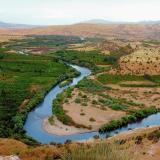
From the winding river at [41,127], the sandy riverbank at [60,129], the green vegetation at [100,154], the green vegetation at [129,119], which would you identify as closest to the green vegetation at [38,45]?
the winding river at [41,127]

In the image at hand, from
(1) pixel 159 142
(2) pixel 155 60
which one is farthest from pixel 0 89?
(1) pixel 159 142

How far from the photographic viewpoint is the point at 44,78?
74.1m

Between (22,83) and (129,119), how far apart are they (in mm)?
26261

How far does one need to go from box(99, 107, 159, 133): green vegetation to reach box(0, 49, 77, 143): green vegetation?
345 inches

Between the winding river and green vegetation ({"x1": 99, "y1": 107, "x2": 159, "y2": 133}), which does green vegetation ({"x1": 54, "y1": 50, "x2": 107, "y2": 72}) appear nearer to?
the winding river

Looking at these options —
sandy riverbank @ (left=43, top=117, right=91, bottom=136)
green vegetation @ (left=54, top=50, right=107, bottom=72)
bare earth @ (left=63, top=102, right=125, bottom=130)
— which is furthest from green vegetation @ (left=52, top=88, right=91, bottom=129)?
green vegetation @ (left=54, top=50, right=107, bottom=72)

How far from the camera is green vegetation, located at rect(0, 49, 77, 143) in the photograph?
152 feet

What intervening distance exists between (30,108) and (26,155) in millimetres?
29170

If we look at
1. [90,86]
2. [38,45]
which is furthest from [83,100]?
[38,45]

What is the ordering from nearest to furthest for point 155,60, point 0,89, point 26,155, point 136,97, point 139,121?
point 26,155, point 139,121, point 136,97, point 0,89, point 155,60

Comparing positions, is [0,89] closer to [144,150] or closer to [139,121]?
[139,121]

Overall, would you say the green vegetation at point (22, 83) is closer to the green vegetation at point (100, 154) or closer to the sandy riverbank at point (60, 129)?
the sandy riverbank at point (60, 129)

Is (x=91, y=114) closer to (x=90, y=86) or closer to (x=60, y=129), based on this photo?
(x=60, y=129)

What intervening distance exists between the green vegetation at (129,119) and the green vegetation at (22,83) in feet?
28.7
